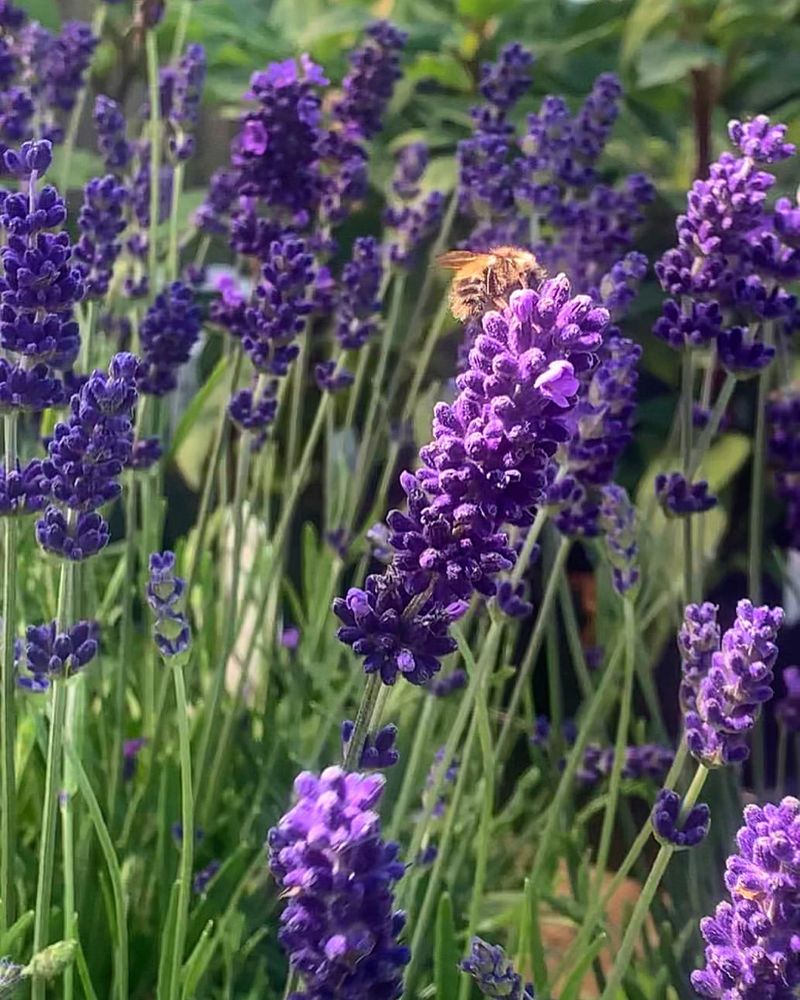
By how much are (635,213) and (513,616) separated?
0.51m

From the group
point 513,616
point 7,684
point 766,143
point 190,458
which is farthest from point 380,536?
point 190,458

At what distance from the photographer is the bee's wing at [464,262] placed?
0.73 metres

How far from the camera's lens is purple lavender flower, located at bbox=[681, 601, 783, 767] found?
628 millimetres

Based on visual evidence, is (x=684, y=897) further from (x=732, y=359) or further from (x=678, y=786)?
(x=732, y=359)

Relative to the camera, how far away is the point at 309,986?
1.58ft

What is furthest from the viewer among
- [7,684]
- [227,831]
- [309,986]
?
[227,831]

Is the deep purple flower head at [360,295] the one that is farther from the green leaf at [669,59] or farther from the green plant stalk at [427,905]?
the green leaf at [669,59]

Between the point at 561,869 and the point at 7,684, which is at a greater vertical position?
the point at 7,684

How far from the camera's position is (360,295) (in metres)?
1.17

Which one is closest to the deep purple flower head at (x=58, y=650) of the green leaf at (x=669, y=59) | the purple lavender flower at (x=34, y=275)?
the purple lavender flower at (x=34, y=275)

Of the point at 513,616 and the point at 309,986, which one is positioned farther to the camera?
the point at 513,616

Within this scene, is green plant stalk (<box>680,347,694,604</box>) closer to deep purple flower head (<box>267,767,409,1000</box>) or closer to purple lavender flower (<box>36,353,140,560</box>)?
purple lavender flower (<box>36,353,140,560</box>)

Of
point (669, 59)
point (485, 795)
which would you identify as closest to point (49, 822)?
point (485, 795)

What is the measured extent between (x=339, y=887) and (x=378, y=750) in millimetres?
165
